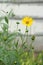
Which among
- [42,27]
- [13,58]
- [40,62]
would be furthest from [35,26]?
[13,58]

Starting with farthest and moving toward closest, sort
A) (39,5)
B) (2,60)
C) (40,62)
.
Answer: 1. (39,5)
2. (40,62)
3. (2,60)

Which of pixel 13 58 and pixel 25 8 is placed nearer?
pixel 13 58

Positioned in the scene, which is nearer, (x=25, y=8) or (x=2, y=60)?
(x=2, y=60)

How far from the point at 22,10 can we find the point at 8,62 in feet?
6.97

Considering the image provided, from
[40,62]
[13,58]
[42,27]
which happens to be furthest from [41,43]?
[13,58]

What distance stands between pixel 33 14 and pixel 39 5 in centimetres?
16

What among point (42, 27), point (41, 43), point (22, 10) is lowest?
point (41, 43)

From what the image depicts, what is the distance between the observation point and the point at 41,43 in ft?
13.1

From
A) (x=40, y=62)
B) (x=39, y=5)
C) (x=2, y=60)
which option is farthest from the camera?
(x=39, y=5)

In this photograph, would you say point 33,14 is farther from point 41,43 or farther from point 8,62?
point 8,62

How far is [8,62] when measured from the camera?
1.80m

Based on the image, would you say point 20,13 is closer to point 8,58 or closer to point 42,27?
point 42,27

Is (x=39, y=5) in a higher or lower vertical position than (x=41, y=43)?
higher

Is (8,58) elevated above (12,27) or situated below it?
above
